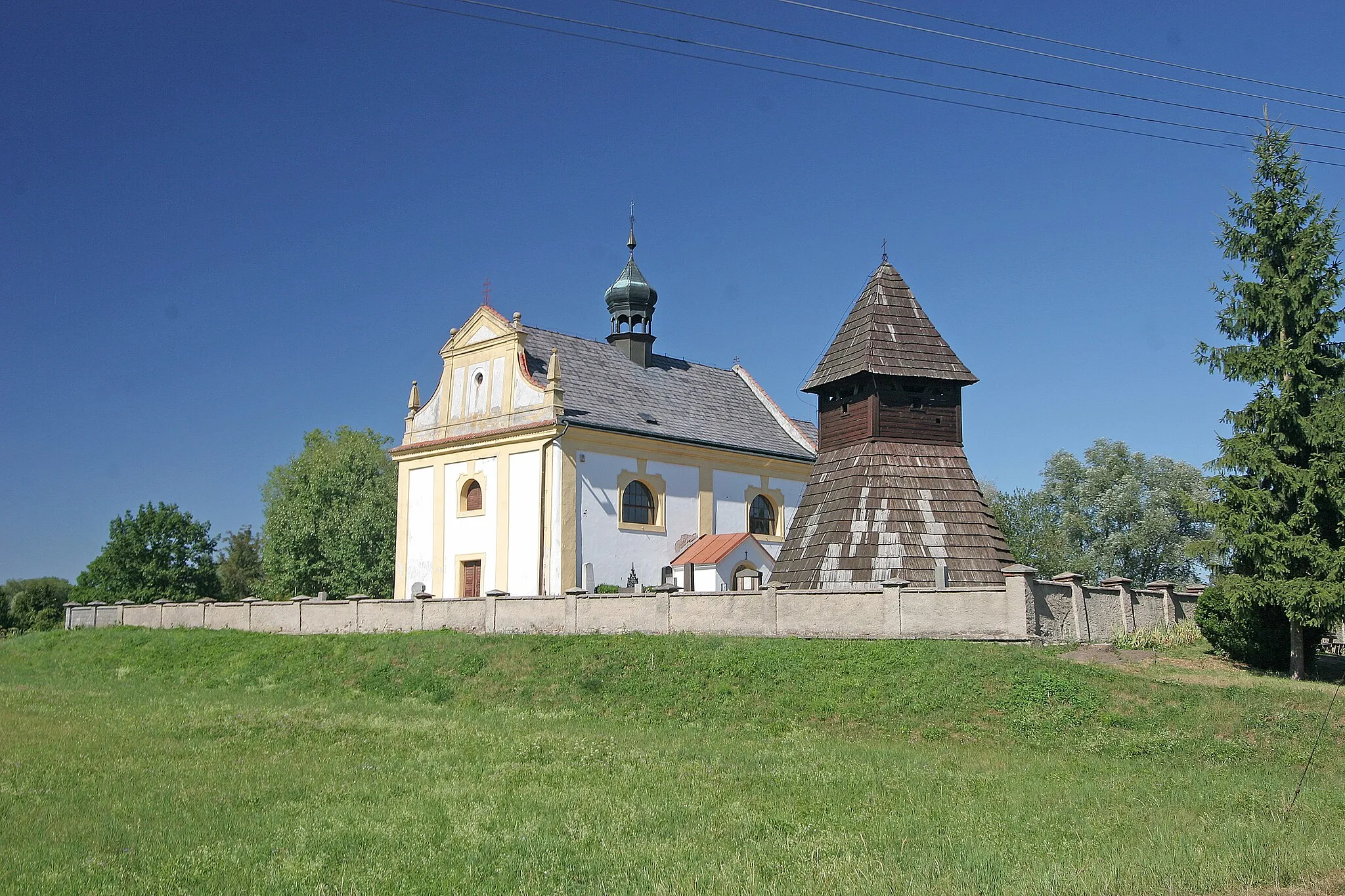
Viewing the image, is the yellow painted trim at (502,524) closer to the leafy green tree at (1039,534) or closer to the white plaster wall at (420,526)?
the white plaster wall at (420,526)

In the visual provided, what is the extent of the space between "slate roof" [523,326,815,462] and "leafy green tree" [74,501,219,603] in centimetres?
3019

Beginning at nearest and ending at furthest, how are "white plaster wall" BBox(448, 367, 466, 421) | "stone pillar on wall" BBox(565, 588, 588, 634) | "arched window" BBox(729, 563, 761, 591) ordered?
"stone pillar on wall" BBox(565, 588, 588, 634)
"arched window" BBox(729, 563, 761, 591)
"white plaster wall" BBox(448, 367, 466, 421)

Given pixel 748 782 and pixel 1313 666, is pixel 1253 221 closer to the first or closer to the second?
pixel 1313 666

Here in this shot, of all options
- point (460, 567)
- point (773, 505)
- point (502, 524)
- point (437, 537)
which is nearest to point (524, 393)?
point (502, 524)

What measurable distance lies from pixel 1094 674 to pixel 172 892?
14.0 m

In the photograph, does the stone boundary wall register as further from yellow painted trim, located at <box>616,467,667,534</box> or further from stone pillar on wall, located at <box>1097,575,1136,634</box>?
yellow painted trim, located at <box>616,467,667,534</box>

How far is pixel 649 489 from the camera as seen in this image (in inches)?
1389

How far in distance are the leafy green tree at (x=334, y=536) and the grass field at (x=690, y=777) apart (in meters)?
29.8

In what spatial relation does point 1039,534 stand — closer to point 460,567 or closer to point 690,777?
point 460,567

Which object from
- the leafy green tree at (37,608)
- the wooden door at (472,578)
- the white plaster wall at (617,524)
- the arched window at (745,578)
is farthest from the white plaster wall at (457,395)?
the leafy green tree at (37,608)

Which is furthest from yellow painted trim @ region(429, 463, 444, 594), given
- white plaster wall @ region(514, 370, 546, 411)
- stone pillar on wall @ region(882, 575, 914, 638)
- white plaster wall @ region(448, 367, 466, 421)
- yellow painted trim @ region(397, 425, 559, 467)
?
stone pillar on wall @ region(882, 575, 914, 638)

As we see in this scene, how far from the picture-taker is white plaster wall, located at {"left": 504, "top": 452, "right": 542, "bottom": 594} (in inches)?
1287

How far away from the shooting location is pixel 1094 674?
17.4 m

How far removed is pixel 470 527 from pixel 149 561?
2950 centimetres
